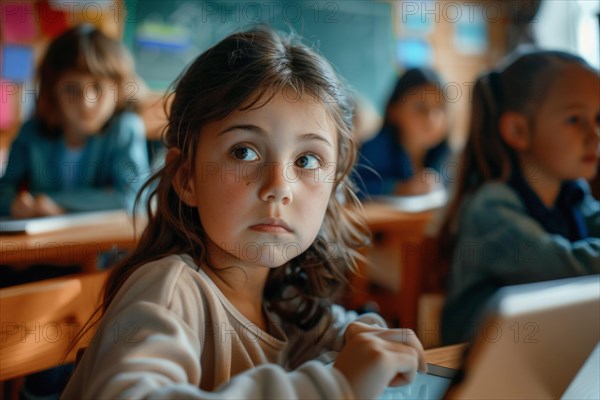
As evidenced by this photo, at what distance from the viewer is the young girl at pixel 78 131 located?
2.06 meters

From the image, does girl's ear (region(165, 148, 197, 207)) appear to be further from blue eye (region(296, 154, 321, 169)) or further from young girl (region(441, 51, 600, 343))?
young girl (region(441, 51, 600, 343))

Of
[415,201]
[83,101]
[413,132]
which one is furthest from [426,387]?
[413,132]

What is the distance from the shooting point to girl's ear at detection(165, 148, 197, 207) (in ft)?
2.33

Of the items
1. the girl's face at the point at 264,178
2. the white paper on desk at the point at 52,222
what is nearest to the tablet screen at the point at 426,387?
the girl's face at the point at 264,178

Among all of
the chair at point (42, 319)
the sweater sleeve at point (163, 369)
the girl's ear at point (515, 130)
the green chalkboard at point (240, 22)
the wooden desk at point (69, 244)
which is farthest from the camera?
the green chalkboard at point (240, 22)

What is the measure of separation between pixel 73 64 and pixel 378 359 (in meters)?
1.89

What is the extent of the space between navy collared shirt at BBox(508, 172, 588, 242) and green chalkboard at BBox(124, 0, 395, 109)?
2.24 m

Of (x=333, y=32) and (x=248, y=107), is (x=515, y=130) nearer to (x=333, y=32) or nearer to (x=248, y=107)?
(x=248, y=107)

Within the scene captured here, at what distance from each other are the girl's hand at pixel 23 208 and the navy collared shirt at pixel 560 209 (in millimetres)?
1325

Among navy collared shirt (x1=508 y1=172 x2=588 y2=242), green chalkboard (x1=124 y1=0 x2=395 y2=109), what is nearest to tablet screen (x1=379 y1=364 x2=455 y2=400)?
navy collared shirt (x1=508 y1=172 x2=588 y2=242)

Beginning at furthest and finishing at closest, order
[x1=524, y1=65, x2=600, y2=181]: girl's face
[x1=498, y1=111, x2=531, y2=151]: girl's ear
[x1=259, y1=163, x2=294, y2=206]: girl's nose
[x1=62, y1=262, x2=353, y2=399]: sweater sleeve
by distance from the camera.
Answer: [x1=498, y1=111, x2=531, y2=151]: girl's ear → [x1=524, y1=65, x2=600, y2=181]: girl's face → [x1=259, y1=163, x2=294, y2=206]: girl's nose → [x1=62, y1=262, x2=353, y2=399]: sweater sleeve

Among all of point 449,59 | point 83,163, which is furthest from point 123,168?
Result: point 449,59

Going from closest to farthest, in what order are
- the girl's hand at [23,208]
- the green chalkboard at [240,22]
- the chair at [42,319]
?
1. the chair at [42,319]
2. the girl's hand at [23,208]
3. the green chalkboard at [240,22]

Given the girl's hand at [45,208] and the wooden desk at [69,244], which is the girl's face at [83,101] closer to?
the girl's hand at [45,208]
